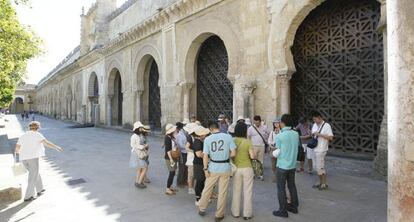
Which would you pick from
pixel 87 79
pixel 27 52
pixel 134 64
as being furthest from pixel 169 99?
pixel 87 79

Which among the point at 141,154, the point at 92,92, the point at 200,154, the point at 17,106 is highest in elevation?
the point at 92,92

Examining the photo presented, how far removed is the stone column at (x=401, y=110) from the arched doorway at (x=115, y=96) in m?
20.4

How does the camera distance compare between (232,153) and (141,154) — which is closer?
(232,153)

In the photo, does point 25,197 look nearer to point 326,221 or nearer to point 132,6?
point 326,221

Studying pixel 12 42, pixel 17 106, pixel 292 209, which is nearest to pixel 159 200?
pixel 292 209

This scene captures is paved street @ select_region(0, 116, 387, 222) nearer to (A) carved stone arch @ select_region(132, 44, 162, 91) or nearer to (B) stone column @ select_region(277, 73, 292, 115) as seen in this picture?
(B) stone column @ select_region(277, 73, 292, 115)

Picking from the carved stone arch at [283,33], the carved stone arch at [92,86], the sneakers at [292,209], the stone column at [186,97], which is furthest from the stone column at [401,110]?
the carved stone arch at [92,86]

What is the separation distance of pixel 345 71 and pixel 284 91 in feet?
5.49

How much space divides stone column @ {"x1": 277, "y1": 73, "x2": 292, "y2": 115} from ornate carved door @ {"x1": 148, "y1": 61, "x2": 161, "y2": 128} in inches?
367

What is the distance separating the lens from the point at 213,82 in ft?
40.4

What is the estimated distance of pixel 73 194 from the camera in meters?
5.41

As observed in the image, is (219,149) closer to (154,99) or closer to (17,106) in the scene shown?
(154,99)

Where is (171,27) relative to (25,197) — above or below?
above

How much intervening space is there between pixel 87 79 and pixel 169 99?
14.7m
